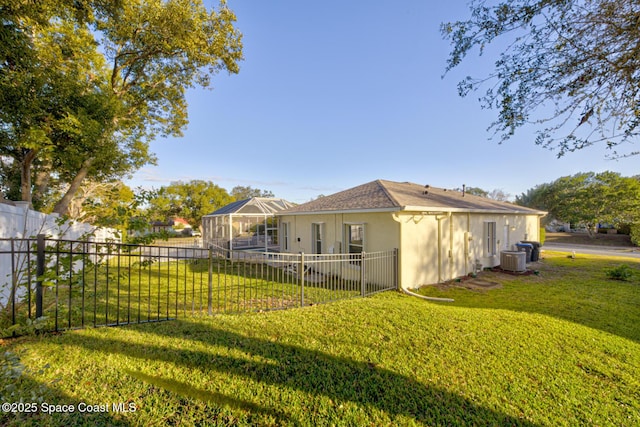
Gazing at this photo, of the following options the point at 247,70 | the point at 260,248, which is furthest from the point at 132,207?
the point at 260,248

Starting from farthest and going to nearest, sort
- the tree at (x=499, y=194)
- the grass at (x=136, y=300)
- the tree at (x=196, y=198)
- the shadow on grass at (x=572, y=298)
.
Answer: the tree at (x=499, y=194) < the tree at (x=196, y=198) < the shadow on grass at (x=572, y=298) < the grass at (x=136, y=300)

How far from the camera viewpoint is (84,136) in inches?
299

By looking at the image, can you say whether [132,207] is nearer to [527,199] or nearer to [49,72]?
[49,72]

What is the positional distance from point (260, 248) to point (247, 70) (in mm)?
10029

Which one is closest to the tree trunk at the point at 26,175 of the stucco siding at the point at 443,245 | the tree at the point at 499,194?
the stucco siding at the point at 443,245

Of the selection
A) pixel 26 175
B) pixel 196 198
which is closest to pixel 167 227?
pixel 26 175

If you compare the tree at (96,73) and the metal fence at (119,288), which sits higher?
the tree at (96,73)

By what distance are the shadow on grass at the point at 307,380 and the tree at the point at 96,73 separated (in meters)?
6.49

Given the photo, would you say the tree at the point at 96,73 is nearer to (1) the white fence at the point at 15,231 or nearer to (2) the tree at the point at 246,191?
(1) the white fence at the point at 15,231

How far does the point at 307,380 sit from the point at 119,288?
6852 millimetres

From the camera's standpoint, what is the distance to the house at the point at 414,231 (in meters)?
8.28

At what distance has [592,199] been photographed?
26578mm

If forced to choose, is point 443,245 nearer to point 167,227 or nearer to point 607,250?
point 167,227

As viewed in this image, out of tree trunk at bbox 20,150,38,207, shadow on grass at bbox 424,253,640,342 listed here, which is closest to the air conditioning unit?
shadow on grass at bbox 424,253,640,342
